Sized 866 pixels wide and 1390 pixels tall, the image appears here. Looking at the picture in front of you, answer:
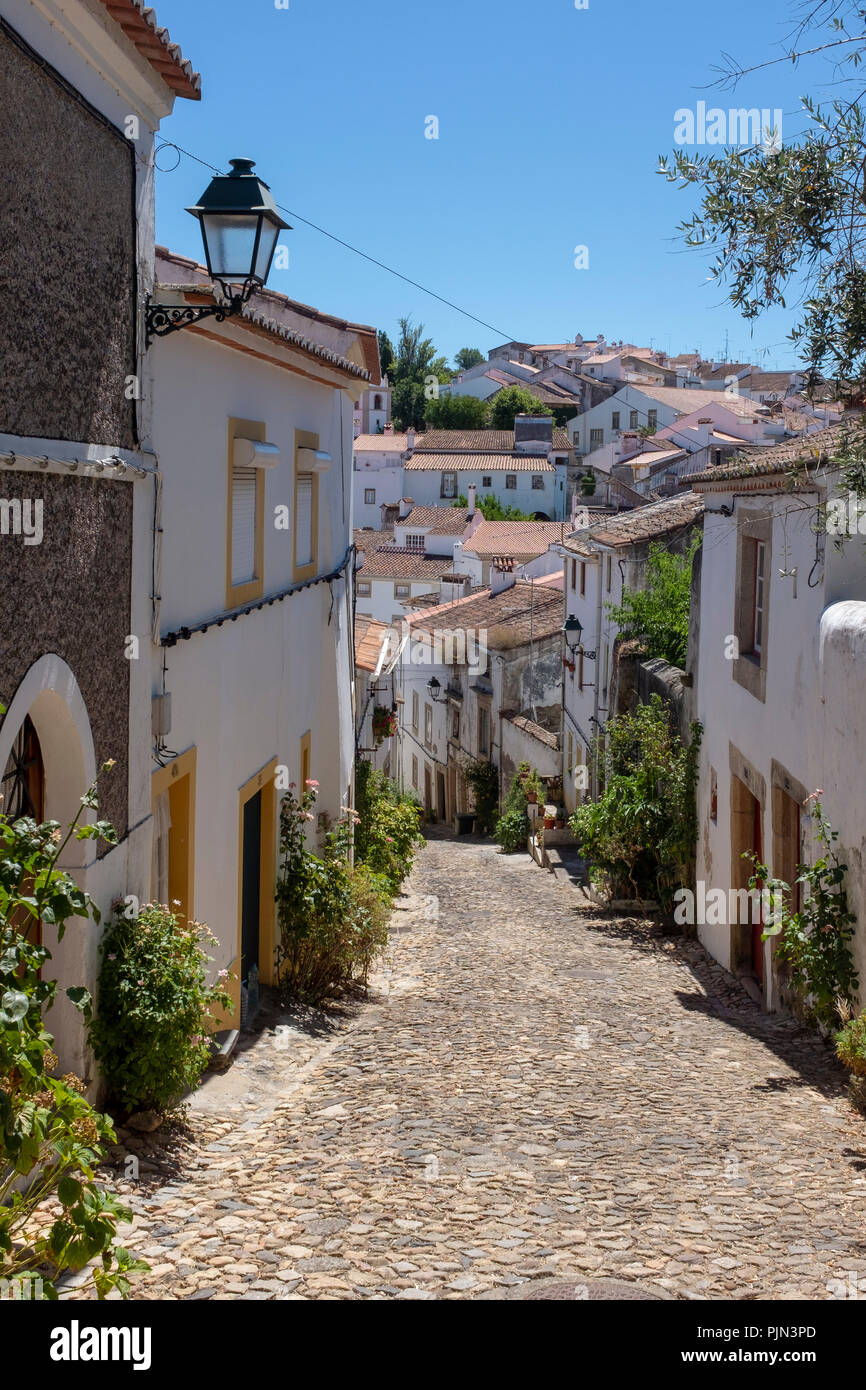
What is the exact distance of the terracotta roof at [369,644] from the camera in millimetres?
25328

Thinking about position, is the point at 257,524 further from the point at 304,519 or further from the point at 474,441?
the point at 474,441

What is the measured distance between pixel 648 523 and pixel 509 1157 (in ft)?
54.3

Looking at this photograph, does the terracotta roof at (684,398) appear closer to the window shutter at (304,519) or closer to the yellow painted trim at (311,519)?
the yellow painted trim at (311,519)

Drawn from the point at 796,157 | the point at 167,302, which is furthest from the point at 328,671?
the point at 796,157

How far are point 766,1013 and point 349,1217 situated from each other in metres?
6.75

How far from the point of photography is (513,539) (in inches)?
1945

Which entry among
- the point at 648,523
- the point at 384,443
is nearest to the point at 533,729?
the point at 648,523

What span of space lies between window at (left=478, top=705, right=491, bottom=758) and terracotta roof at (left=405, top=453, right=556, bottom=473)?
41522 mm

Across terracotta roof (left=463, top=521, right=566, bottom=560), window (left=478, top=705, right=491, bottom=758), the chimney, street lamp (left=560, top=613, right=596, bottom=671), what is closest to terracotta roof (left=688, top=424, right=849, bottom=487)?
street lamp (left=560, top=613, right=596, bottom=671)

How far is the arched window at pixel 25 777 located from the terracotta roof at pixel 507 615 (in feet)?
80.9

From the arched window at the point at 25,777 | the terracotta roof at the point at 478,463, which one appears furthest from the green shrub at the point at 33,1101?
the terracotta roof at the point at 478,463

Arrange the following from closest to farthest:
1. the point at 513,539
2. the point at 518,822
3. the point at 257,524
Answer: the point at 257,524 → the point at 518,822 → the point at 513,539

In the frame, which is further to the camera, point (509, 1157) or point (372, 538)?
point (372, 538)

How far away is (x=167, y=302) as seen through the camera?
7266 millimetres
